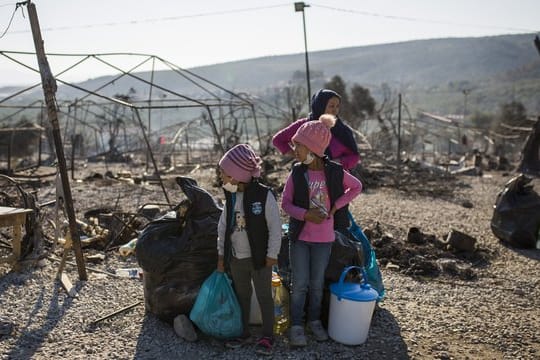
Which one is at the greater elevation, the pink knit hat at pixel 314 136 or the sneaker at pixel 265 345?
the pink knit hat at pixel 314 136

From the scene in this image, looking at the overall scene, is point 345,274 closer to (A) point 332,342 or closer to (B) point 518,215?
(A) point 332,342

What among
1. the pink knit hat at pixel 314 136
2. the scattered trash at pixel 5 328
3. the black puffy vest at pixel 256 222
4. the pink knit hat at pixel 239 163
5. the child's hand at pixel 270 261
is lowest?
the scattered trash at pixel 5 328

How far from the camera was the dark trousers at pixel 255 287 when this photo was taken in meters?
3.28

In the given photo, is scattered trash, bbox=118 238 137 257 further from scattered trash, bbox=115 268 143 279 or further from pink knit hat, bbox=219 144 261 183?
pink knit hat, bbox=219 144 261 183

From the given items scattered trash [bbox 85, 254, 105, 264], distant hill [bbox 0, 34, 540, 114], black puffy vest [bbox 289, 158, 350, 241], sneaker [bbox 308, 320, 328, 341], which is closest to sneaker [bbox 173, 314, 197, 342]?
sneaker [bbox 308, 320, 328, 341]

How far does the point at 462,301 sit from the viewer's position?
14.9ft

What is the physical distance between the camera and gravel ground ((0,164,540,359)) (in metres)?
3.40

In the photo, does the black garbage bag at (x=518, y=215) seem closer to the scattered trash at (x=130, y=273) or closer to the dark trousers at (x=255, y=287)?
the dark trousers at (x=255, y=287)

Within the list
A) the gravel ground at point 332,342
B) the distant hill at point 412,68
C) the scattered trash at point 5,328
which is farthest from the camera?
the distant hill at point 412,68

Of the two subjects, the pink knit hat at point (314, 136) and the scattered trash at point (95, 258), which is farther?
the scattered trash at point (95, 258)

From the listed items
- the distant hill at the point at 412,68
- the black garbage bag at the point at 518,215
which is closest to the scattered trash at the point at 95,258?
the black garbage bag at the point at 518,215

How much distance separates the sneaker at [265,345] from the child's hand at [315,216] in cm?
87

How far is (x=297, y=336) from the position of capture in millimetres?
3354

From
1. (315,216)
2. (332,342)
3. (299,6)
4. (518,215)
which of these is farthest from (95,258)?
(299,6)
